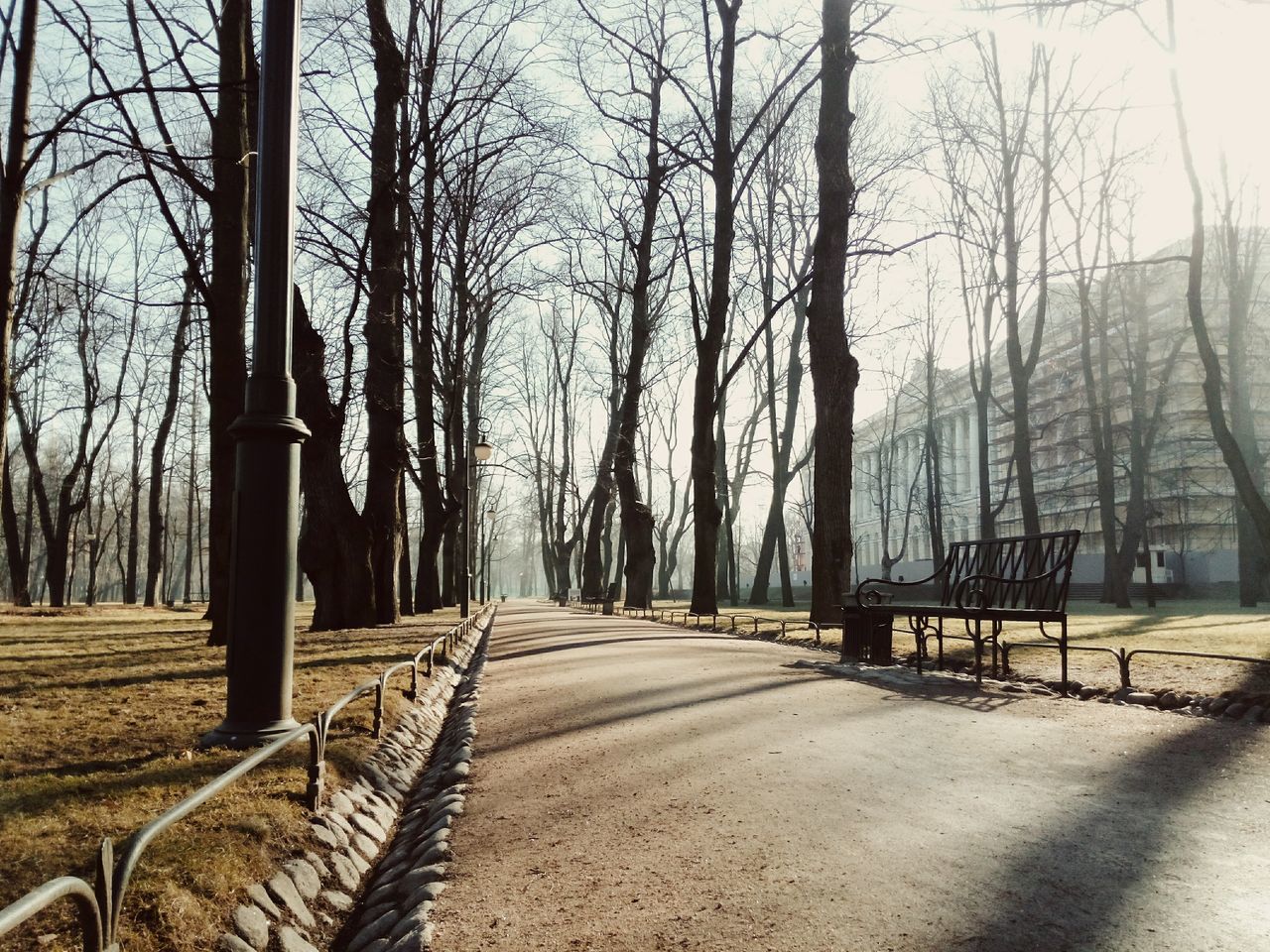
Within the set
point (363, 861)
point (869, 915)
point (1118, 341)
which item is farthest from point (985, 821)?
point (1118, 341)

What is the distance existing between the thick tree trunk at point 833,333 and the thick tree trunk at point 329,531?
6735mm

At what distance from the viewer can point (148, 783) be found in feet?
13.3

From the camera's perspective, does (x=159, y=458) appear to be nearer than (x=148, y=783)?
No

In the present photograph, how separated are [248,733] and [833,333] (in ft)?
34.9

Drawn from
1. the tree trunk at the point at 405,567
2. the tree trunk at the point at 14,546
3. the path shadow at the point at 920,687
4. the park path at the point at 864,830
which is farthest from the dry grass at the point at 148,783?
the tree trunk at the point at 14,546

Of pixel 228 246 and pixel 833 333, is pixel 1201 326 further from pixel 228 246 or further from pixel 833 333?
pixel 228 246

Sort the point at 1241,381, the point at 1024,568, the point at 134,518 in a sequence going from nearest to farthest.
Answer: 1. the point at 1024,568
2. the point at 1241,381
3. the point at 134,518

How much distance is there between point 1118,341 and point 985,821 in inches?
2240

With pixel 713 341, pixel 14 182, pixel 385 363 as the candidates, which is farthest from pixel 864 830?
pixel 713 341

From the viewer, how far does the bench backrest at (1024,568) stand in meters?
7.47

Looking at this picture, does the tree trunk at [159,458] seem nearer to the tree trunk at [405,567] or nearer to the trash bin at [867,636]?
the tree trunk at [405,567]

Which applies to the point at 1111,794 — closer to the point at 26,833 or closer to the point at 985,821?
the point at 985,821

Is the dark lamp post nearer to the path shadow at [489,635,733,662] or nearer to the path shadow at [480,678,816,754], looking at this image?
the path shadow at [480,678,816,754]

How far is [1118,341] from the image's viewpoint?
5334 cm
